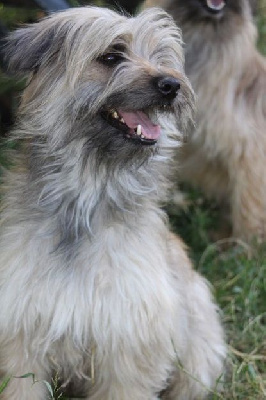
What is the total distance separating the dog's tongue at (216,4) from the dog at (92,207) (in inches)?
53.0

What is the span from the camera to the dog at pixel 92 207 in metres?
2.66

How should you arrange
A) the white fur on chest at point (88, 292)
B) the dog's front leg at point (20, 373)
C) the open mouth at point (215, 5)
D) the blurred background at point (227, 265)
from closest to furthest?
1. the white fur on chest at point (88, 292)
2. the dog's front leg at point (20, 373)
3. the blurred background at point (227, 265)
4. the open mouth at point (215, 5)

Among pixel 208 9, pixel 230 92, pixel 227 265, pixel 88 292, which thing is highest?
pixel 208 9

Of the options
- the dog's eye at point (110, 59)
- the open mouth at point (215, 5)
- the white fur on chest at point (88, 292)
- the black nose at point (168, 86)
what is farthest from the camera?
the open mouth at point (215, 5)

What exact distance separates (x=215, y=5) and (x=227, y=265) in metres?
1.32

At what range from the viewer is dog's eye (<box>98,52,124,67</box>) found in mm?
2676

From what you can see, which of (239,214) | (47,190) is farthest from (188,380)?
(239,214)

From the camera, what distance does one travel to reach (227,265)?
4309mm

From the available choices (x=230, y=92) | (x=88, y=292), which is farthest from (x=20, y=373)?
(x=230, y=92)

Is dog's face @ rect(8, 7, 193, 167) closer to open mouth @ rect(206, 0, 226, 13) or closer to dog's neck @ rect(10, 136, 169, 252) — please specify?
dog's neck @ rect(10, 136, 169, 252)

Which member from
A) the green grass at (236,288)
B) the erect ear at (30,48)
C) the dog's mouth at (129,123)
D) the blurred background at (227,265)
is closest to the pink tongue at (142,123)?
the dog's mouth at (129,123)

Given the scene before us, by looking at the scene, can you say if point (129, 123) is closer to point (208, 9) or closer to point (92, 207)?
point (92, 207)

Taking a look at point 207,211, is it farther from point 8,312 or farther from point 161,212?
point 8,312

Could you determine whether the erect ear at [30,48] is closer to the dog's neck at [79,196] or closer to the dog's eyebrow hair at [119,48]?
the dog's eyebrow hair at [119,48]
